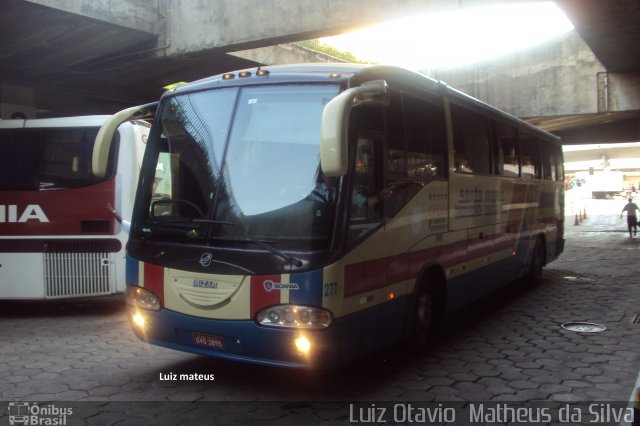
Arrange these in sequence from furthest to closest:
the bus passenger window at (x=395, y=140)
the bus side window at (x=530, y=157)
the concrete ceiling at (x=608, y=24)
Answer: the bus side window at (x=530, y=157) → the concrete ceiling at (x=608, y=24) → the bus passenger window at (x=395, y=140)

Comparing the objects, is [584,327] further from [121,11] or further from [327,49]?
[327,49]

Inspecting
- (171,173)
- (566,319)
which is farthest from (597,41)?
(171,173)

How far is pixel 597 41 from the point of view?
1208 cm

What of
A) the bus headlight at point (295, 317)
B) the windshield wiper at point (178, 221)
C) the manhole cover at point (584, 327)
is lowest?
the manhole cover at point (584, 327)

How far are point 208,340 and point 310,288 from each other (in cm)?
106

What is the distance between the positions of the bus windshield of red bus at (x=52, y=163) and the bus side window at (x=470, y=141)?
4806mm

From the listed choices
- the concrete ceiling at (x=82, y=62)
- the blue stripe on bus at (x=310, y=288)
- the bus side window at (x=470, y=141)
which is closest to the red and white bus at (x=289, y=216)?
the blue stripe on bus at (x=310, y=288)

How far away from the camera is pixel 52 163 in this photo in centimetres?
788

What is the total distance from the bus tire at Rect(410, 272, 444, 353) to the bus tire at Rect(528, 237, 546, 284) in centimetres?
471

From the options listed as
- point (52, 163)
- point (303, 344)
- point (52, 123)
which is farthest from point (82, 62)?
point (303, 344)

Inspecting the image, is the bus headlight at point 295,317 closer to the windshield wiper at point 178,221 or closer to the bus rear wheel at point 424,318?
the windshield wiper at point 178,221

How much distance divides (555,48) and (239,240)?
53.6 feet

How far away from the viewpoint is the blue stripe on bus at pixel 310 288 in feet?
14.0

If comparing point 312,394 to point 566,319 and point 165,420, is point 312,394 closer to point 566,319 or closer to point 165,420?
point 165,420
